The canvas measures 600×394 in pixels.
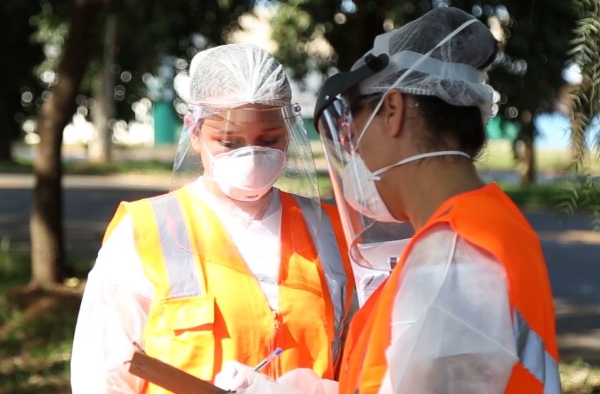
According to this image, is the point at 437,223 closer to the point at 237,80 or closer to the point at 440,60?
the point at 440,60

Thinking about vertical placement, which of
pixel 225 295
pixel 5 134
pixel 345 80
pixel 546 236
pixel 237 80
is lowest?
pixel 5 134


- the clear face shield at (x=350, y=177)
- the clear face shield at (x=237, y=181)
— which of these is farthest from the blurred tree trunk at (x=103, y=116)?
the clear face shield at (x=350, y=177)

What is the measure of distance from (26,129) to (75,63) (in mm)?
21764

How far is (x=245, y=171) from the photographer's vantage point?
260 centimetres

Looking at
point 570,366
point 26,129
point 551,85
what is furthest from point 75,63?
point 26,129

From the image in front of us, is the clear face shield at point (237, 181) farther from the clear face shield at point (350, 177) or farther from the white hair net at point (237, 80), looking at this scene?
the clear face shield at point (350, 177)

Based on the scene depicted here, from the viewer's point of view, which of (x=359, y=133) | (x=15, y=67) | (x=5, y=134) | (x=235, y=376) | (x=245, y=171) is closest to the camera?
(x=359, y=133)

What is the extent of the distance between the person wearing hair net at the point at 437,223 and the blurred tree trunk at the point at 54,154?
20.9 feet

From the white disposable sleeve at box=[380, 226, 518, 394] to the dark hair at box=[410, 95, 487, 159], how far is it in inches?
10.1

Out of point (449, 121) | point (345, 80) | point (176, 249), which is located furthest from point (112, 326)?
point (449, 121)

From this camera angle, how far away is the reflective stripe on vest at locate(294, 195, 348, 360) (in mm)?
2600

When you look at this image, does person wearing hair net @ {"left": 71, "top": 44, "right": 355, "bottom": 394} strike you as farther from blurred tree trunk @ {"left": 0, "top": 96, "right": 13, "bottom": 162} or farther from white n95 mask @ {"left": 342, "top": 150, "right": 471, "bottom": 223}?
blurred tree trunk @ {"left": 0, "top": 96, "right": 13, "bottom": 162}

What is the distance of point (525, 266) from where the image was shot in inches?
64.7

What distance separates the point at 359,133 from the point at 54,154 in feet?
21.8
